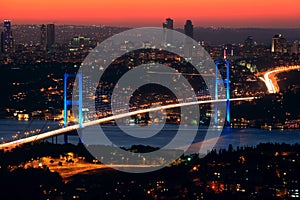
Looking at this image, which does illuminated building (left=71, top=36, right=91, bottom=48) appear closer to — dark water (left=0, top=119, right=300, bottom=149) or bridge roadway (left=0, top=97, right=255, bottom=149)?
bridge roadway (left=0, top=97, right=255, bottom=149)

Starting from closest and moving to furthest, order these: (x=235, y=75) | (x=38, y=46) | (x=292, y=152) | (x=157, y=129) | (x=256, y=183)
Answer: (x=256, y=183) → (x=292, y=152) → (x=157, y=129) → (x=235, y=75) → (x=38, y=46)

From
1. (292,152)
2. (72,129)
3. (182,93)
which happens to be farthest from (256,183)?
(182,93)

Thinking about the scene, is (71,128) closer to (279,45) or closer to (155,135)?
(155,135)

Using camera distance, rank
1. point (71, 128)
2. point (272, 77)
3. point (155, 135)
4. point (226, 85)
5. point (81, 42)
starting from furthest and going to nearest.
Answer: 1. point (81, 42)
2. point (272, 77)
3. point (226, 85)
4. point (155, 135)
5. point (71, 128)

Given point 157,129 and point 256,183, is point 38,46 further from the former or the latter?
point 256,183

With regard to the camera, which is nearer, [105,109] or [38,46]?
[105,109]

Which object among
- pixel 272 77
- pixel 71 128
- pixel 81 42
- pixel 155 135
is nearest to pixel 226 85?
pixel 272 77
